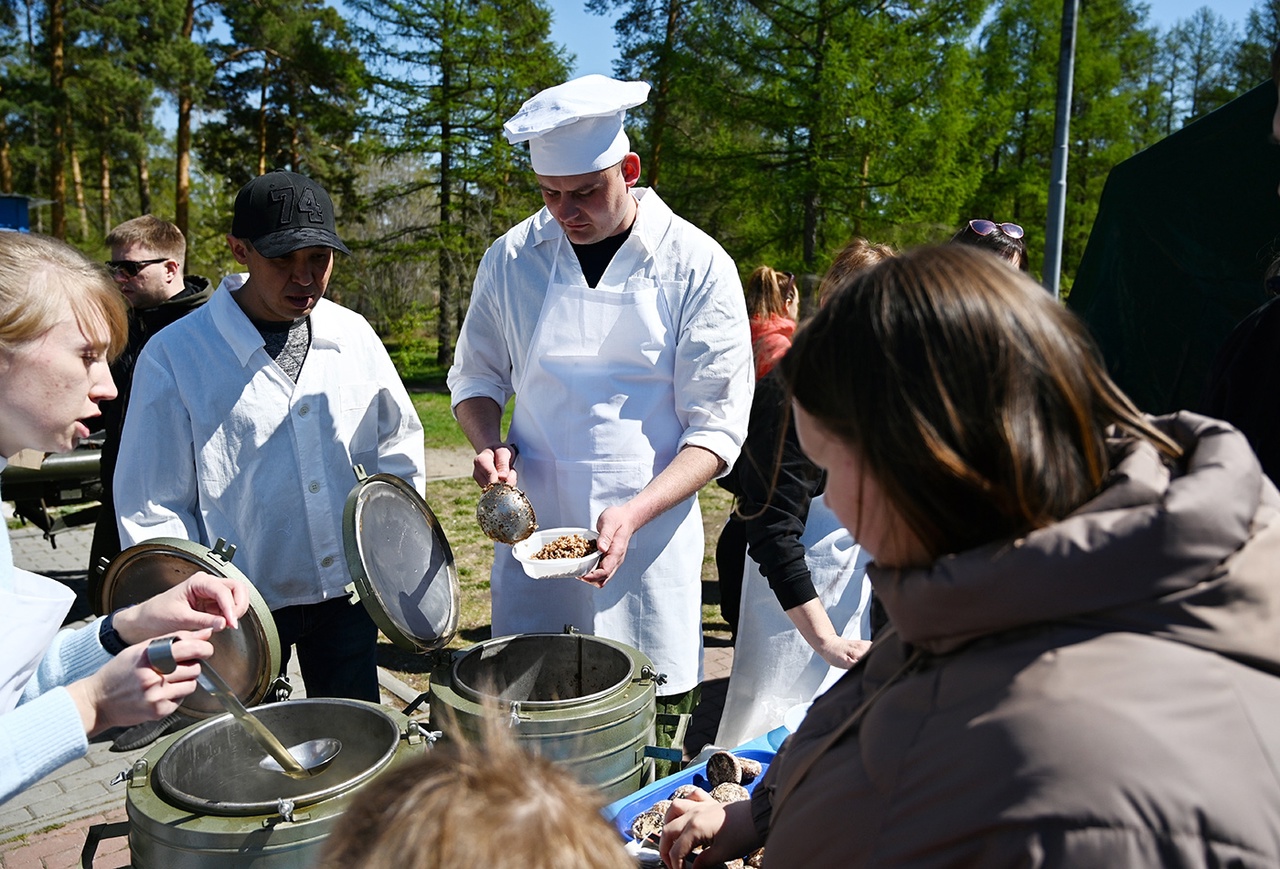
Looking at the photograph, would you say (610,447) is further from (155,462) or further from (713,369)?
(155,462)

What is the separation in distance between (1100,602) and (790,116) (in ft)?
51.6

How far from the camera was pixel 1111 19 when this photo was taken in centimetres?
2250

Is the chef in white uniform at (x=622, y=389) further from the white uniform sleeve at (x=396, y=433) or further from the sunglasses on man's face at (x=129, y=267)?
the sunglasses on man's face at (x=129, y=267)

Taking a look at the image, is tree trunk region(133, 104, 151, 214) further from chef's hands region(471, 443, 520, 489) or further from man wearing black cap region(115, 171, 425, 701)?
chef's hands region(471, 443, 520, 489)

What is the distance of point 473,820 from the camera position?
936mm

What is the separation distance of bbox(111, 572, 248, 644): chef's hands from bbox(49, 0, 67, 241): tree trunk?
70.3 ft

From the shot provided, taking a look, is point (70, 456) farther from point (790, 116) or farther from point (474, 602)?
point (790, 116)

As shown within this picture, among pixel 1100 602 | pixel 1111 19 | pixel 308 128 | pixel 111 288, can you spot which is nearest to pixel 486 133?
pixel 308 128

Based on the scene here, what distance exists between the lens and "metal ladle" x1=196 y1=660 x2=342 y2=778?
5.76 ft

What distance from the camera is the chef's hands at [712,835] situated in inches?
60.5

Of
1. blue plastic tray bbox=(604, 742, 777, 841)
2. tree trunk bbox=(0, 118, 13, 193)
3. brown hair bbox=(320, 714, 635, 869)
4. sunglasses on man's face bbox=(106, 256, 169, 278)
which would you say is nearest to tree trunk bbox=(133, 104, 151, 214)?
tree trunk bbox=(0, 118, 13, 193)

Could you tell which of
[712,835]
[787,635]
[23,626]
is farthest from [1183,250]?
[23,626]

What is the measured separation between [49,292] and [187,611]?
645mm

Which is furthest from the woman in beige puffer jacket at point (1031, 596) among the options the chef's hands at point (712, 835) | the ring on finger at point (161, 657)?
the ring on finger at point (161, 657)
